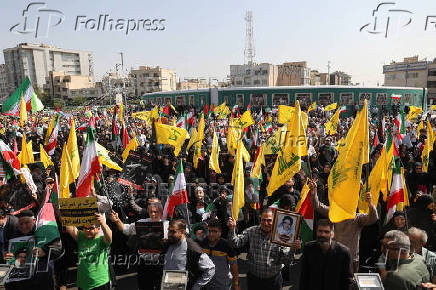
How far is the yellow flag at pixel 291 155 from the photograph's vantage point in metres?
4.93

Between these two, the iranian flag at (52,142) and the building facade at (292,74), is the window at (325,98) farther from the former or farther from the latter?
the building facade at (292,74)

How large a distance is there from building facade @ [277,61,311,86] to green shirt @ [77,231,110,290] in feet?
260

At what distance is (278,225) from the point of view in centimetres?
347

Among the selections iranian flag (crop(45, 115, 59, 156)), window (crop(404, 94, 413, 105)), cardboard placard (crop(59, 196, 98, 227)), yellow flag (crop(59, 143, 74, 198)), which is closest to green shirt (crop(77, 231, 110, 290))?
cardboard placard (crop(59, 196, 98, 227))

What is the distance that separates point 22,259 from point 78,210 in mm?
837

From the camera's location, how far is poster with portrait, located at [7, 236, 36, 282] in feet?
11.7

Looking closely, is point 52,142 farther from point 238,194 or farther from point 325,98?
point 325,98

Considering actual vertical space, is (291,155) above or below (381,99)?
below

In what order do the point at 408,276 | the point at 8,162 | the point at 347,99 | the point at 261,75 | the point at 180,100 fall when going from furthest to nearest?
the point at 261,75 < the point at 180,100 < the point at 347,99 < the point at 8,162 < the point at 408,276

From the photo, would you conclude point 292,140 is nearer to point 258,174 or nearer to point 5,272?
point 258,174

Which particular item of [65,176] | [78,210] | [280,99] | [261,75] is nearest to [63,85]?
[261,75]

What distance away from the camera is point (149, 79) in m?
91.9

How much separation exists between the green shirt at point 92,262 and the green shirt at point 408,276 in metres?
3.02

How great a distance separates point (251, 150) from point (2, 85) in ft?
433
